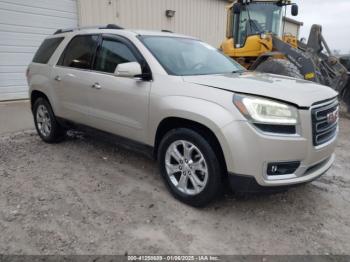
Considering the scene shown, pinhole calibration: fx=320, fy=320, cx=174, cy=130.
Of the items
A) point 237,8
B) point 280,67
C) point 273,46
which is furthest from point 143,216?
point 237,8

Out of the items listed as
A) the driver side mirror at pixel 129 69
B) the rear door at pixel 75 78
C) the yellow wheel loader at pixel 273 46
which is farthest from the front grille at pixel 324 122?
the yellow wheel loader at pixel 273 46

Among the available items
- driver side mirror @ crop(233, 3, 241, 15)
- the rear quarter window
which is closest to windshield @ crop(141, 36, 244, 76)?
the rear quarter window

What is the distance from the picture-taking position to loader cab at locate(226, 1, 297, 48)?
8664 millimetres

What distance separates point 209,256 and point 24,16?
8.58 metres

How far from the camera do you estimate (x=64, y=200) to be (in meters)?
3.51

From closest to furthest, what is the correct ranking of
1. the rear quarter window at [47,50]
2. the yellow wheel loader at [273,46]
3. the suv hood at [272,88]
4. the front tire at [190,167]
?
the suv hood at [272,88]
the front tire at [190,167]
the rear quarter window at [47,50]
the yellow wheel loader at [273,46]

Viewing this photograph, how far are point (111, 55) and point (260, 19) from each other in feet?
19.8

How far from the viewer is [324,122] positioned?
313 cm

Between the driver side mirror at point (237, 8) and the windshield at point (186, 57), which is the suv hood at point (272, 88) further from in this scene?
the driver side mirror at point (237, 8)

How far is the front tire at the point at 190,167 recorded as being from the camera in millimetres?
3088

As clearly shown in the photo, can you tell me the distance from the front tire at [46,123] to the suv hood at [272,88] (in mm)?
2849

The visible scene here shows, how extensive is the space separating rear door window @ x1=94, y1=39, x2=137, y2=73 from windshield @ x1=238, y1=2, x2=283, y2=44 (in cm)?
552

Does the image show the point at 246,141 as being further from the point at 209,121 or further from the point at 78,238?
the point at 78,238

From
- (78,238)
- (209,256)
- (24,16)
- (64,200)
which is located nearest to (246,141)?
(209,256)
